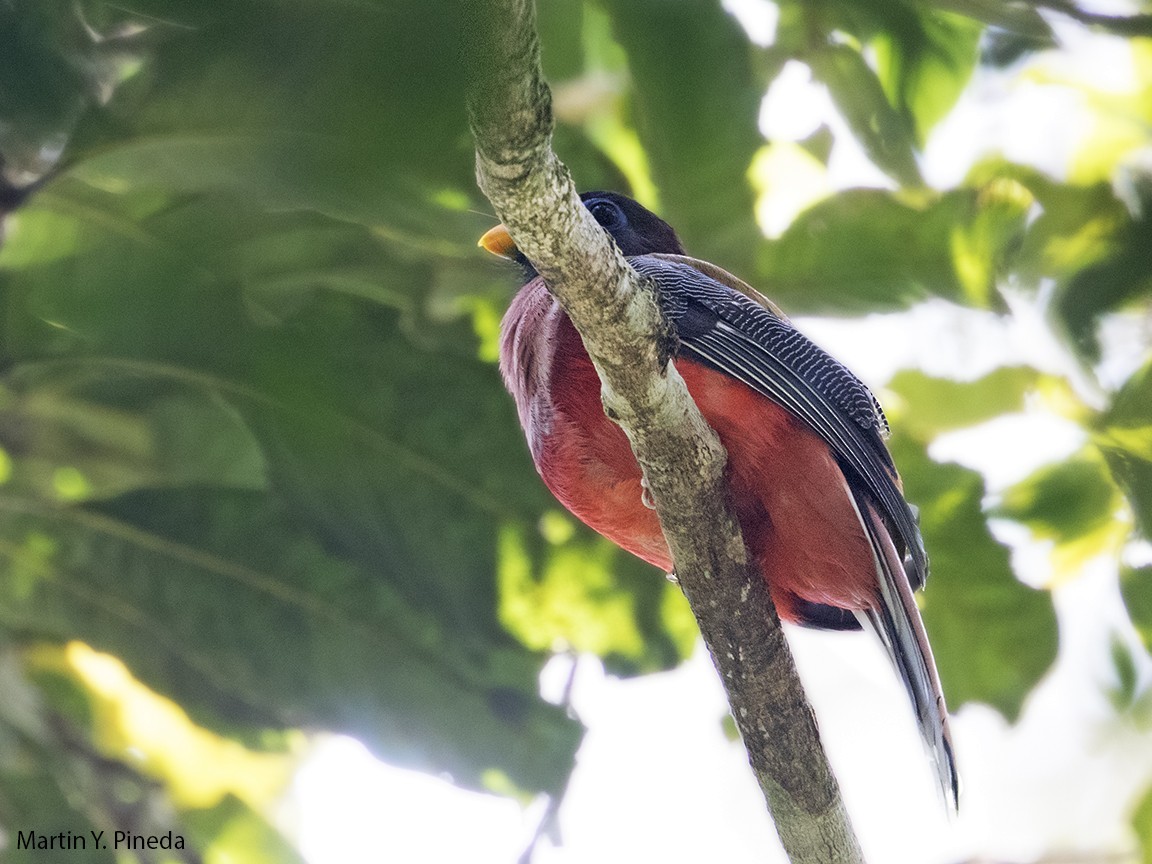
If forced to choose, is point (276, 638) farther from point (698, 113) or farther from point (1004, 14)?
point (1004, 14)

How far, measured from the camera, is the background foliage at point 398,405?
260 cm

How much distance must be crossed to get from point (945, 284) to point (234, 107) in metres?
1.64

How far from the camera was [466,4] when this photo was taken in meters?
1.38

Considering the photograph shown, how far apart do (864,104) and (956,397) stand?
0.87 metres

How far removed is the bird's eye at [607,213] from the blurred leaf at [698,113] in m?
0.29

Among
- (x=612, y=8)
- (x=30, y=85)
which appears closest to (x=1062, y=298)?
(x=612, y=8)

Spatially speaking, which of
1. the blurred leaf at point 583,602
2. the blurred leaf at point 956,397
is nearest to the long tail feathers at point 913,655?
the blurred leaf at point 956,397

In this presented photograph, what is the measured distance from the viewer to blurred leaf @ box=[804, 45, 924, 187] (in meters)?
2.73

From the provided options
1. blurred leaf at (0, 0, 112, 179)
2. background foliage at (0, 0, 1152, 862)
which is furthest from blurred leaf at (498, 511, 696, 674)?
blurred leaf at (0, 0, 112, 179)

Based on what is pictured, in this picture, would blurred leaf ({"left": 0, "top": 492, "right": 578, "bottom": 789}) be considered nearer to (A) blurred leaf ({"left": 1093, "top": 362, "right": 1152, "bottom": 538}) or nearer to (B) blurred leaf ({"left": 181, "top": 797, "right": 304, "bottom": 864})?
(B) blurred leaf ({"left": 181, "top": 797, "right": 304, "bottom": 864})

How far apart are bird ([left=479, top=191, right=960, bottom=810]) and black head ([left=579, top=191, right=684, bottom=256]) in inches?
17.7

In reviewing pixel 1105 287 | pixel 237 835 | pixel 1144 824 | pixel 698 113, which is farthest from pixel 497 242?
pixel 1144 824

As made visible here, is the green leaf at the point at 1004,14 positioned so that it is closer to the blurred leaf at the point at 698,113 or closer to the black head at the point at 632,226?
the blurred leaf at the point at 698,113

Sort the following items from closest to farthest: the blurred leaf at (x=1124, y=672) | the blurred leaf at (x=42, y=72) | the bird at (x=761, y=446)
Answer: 1. the blurred leaf at (x=42, y=72)
2. the bird at (x=761, y=446)
3. the blurred leaf at (x=1124, y=672)
